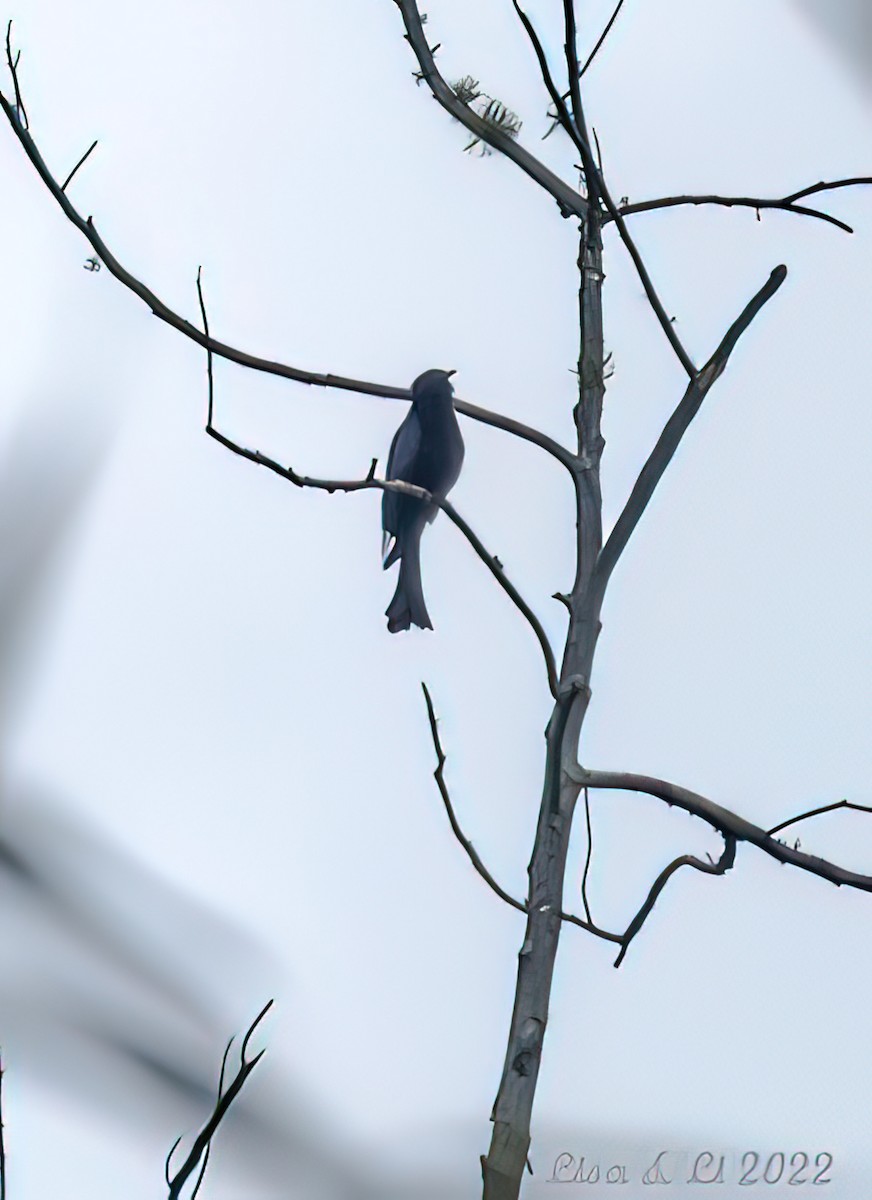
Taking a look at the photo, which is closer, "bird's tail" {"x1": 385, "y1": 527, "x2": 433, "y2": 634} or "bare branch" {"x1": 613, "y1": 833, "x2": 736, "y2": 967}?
"bare branch" {"x1": 613, "y1": 833, "x2": 736, "y2": 967}

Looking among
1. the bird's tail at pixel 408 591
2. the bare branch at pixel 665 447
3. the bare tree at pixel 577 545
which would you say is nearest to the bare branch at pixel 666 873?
the bare tree at pixel 577 545

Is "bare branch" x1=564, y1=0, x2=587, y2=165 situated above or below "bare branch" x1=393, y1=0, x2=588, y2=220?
below

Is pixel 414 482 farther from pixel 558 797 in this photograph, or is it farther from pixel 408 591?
pixel 558 797

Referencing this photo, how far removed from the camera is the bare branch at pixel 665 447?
1.59ft

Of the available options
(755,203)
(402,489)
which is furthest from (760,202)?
(402,489)

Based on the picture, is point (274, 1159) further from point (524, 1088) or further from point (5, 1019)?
point (524, 1088)

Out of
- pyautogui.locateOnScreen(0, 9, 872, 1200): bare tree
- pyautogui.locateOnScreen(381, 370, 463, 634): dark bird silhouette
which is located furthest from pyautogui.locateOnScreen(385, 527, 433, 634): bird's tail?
pyautogui.locateOnScreen(0, 9, 872, 1200): bare tree

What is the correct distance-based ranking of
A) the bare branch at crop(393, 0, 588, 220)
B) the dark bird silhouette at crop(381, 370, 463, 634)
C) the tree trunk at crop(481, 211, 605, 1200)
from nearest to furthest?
the tree trunk at crop(481, 211, 605, 1200) < the bare branch at crop(393, 0, 588, 220) < the dark bird silhouette at crop(381, 370, 463, 634)

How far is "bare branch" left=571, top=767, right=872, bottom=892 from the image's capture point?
0.47 m

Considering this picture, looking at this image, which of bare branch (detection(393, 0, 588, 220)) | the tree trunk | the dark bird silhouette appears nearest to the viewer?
the tree trunk

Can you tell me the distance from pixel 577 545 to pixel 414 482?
0.60 ft

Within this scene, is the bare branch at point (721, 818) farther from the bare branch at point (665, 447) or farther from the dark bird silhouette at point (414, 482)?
the dark bird silhouette at point (414, 482)

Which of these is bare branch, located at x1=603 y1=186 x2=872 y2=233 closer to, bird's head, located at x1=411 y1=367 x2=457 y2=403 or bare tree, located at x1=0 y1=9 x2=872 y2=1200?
bare tree, located at x1=0 y1=9 x2=872 y2=1200

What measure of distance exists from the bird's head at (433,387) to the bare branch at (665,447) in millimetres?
154
